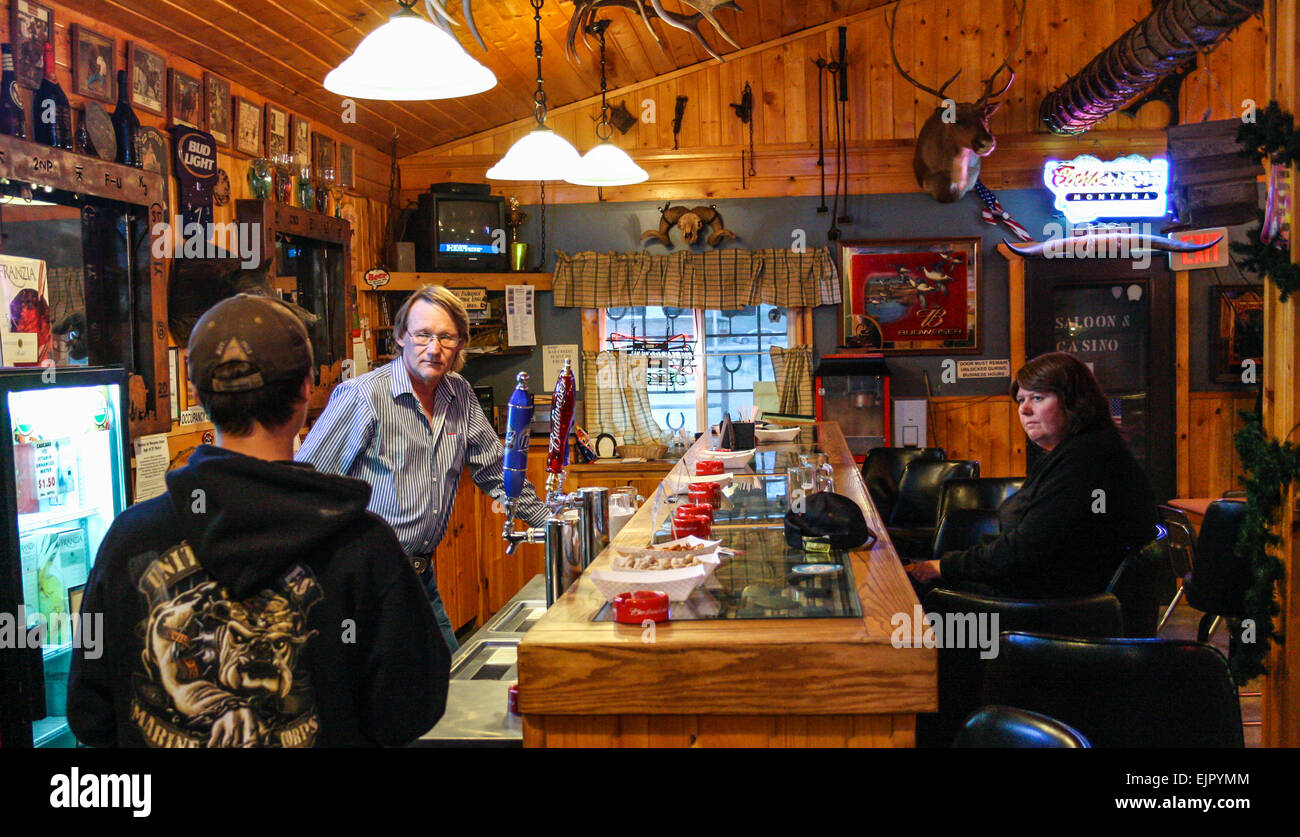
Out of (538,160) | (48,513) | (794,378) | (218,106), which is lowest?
(48,513)

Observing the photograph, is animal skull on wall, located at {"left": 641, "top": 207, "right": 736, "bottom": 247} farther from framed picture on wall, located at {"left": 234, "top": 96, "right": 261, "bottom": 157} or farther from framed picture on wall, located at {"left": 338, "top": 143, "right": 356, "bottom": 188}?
framed picture on wall, located at {"left": 234, "top": 96, "right": 261, "bottom": 157}

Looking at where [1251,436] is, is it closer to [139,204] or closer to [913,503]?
[913,503]

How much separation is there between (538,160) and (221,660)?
202 cm

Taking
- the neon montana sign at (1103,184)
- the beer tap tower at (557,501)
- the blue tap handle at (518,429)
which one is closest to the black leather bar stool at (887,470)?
the neon montana sign at (1103,184)

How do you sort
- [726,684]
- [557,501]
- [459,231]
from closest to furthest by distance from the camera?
[726,684]
[557,501]
[459,231]

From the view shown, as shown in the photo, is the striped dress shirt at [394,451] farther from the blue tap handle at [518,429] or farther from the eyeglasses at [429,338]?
the blue tap handle at [518,429]

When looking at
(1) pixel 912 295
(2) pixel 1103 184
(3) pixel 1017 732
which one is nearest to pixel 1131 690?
(3) pixel 1017 732

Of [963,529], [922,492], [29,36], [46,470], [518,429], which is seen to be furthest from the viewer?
[922,492]

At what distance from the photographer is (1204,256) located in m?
6.52

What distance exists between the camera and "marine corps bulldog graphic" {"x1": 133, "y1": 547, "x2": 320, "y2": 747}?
4.46 ft

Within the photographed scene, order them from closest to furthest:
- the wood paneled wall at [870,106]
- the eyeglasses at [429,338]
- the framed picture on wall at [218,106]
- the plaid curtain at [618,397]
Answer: the eyeglasses at [429,338], the framed picture on wall at [218,106], the wood paneled wall at [870,106], the plaid curtain at [618,397]

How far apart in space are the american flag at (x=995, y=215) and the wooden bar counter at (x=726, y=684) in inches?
205

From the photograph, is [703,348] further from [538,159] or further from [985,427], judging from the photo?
[538,159]

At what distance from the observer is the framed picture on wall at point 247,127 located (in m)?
4.51
